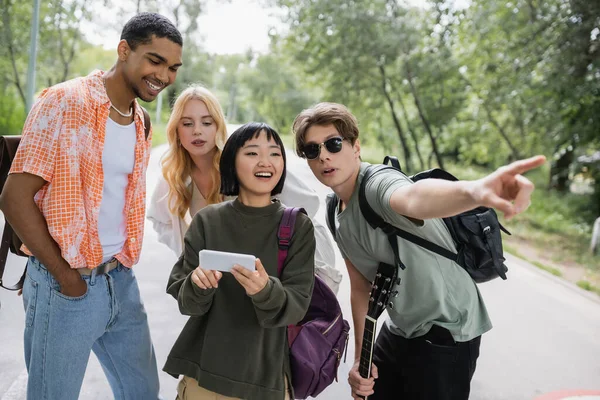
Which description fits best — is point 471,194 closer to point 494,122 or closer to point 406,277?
point 406,277

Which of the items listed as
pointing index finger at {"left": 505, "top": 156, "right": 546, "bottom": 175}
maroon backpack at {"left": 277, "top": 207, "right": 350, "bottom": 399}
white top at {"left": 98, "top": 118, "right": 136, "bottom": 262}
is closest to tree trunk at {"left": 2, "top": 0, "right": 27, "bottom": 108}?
white top at {"left": 98, "top": 118, "right": 136, "bottom": 262}

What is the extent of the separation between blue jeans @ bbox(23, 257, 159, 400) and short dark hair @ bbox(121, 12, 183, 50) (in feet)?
3.23

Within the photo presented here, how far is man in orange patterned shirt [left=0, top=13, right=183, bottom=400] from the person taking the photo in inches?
73.7

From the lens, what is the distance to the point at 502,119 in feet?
56.4

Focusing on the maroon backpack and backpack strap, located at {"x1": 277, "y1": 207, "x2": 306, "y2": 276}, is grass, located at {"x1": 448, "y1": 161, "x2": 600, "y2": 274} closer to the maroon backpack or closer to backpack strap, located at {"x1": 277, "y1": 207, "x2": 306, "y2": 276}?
the maroon backpack

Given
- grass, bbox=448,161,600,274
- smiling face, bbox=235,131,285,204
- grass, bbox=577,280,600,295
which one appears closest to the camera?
smiling face, bbox=235,131,285,204

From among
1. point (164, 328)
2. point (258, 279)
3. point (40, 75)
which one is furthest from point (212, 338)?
point (40, 75)

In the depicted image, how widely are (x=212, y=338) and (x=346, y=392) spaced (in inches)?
96.3

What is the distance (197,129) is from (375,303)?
141 cm

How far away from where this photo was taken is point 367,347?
2.15 metres

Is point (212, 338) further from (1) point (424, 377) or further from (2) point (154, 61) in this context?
(2) point (154, 61)

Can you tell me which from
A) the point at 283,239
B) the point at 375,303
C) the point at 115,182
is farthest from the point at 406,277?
the point at 115,182

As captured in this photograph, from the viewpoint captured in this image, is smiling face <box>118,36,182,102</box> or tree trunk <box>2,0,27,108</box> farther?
tree trunk <box>2,0,27,108</box>

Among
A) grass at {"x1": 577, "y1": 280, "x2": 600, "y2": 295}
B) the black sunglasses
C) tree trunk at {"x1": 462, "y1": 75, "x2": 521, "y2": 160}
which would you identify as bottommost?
grass at {"x1": 577, "y1": 280, "x2": 600, "y2": 295}
